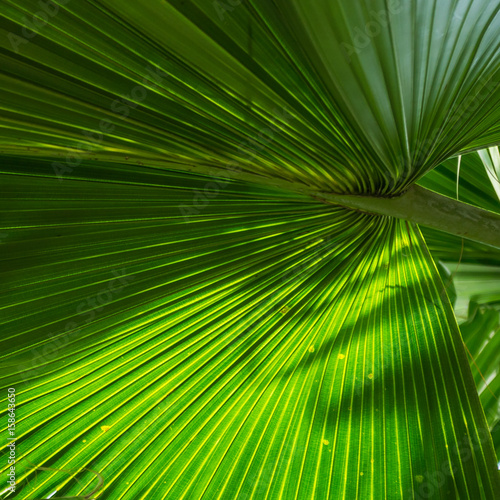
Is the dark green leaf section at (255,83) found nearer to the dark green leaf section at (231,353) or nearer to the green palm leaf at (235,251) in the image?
the green palm leaf at (235,251)

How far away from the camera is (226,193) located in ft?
3.57

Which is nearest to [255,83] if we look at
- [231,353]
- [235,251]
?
[235,251]

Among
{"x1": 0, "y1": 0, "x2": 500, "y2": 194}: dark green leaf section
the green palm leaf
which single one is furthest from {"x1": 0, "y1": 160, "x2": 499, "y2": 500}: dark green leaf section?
{"x1": 0, "y1": 0, "x2": 500, "y2": 194}: dark green leaf section

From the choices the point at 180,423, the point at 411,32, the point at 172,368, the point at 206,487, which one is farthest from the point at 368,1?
the point at 206,487

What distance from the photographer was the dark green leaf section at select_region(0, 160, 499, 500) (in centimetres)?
108

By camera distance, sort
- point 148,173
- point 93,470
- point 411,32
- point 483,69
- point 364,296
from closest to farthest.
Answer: point 411,32 < point 483,69 < point 148,173 < point 93,470 < point 364,296

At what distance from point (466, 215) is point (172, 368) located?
0.76 m

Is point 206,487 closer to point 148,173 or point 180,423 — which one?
point 180,423

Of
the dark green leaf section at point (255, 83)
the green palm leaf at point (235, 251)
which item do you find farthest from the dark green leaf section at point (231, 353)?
the dark green leaf section at point (255, 83)

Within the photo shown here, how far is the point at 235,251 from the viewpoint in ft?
3.86

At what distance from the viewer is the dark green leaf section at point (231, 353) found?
1079 millimetres

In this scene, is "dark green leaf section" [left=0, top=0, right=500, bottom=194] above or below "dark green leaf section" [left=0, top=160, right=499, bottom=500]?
above

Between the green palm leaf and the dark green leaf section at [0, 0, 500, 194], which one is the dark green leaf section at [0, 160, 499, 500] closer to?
the green palm leaf

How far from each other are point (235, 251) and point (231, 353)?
263 millimetres
